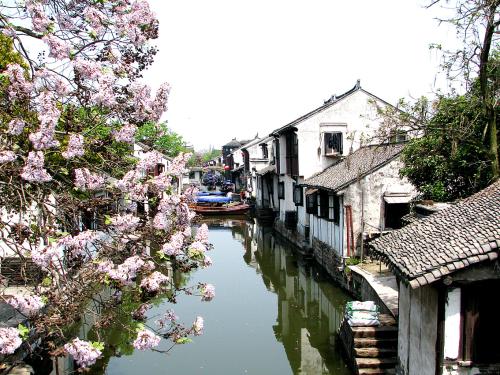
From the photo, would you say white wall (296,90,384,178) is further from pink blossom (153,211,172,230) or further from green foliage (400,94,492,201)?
pink blossom (153,211,172,230)

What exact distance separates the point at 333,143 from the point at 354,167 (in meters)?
5.68

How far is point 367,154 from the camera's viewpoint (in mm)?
23109

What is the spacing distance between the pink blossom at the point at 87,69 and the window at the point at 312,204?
1763cm

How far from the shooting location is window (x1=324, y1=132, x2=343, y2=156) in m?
26.8

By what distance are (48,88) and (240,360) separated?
30.1ft

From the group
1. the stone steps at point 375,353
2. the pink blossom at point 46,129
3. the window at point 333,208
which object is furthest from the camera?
the window at point 333,208

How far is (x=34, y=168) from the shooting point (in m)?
5.20

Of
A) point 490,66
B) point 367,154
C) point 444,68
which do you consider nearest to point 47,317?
point 444,68

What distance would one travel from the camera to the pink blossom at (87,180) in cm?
555

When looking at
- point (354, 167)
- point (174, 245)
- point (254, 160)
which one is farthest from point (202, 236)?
point (254, 160)

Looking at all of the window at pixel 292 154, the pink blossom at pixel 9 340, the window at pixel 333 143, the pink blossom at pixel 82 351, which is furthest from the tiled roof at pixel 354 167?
the pink blossom at pixel 9 340

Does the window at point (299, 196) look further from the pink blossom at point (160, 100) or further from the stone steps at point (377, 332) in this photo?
the pink blossom at point (160, 100)

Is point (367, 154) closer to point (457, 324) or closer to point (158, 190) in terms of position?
point (457, 324)

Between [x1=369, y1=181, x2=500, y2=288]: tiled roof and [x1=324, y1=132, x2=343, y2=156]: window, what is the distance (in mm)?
16787
